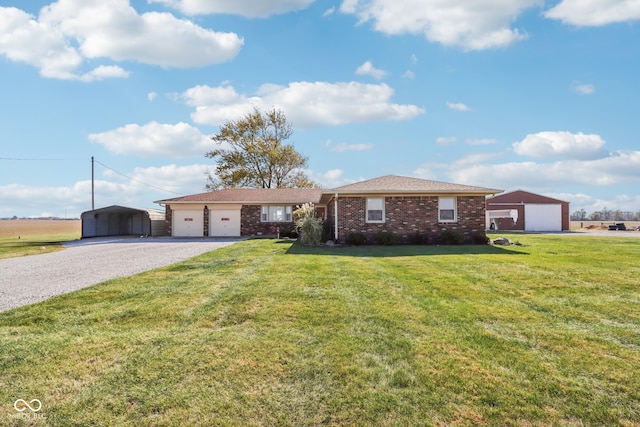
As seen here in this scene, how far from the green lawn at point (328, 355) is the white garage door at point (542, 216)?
29.4m

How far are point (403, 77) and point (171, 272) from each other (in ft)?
38.4

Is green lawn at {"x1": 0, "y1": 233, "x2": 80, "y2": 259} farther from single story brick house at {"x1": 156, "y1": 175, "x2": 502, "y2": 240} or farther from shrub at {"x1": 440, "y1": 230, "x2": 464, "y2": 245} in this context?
shrub at {"x1": 440, "y1": 230, "x2": 464, "y2": 245}

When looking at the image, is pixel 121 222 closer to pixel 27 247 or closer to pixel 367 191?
pixel 27 247

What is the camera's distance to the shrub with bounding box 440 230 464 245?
1648cm

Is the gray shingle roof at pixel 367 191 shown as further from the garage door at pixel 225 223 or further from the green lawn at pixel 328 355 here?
the green lawn at pixel 328 355

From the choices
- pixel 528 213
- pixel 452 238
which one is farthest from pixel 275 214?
pixel 528 213

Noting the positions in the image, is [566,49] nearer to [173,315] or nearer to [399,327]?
[399,327]

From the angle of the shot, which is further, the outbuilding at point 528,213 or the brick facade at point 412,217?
the outbuilding at point 528,213

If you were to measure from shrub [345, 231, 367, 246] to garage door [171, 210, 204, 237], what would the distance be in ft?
41.2

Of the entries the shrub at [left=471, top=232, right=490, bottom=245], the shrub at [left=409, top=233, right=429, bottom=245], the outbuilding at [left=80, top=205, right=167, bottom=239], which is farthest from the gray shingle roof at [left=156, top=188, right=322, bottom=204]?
the shrub at [left=471, top=232, right=490, bottom=245]

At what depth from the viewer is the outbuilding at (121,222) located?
27.3 meters

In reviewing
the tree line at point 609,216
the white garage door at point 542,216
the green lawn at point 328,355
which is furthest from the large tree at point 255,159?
the tree line at point 609,216

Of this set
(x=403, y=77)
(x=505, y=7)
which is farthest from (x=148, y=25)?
(x=505, y=7)

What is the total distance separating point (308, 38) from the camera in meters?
14.7
